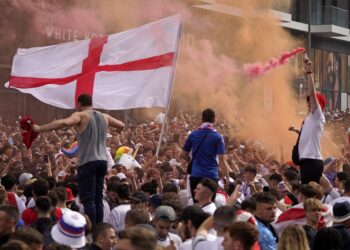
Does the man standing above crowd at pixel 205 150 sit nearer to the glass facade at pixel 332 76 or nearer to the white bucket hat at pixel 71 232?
the white bucket hat at pixel 71 232

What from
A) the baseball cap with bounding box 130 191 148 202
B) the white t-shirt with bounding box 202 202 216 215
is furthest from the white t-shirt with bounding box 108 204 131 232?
the white t-shirt with bounding box 202 202 216 215

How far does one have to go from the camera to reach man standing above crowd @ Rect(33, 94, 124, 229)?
1041 centimetres

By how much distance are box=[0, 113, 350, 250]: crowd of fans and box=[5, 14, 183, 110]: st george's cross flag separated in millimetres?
1021

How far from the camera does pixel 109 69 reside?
14641 mm

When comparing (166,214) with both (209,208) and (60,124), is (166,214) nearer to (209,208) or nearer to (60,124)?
(209,208)

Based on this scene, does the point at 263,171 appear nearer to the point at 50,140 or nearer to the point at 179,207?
the point at 50,140

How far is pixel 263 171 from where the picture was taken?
16734 mm

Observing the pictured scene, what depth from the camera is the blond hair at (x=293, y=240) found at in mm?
7422

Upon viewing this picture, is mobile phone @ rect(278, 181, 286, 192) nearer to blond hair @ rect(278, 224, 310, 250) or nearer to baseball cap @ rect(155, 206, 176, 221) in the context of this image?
baseball cap @ rect(155, 206, 176, 221)

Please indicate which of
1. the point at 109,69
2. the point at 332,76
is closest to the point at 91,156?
Result: the point at 109,69

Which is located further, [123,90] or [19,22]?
[19,22]

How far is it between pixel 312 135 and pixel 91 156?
2765 millimetres

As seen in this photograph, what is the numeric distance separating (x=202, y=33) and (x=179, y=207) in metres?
26.5

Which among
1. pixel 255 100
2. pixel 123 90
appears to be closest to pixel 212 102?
pixel 255 100
